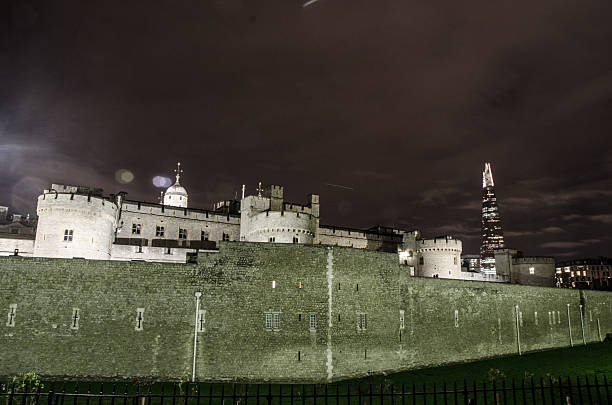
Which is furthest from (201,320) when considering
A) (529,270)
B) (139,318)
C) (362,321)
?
(529,270)

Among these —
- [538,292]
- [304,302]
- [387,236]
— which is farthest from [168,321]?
[387,236]

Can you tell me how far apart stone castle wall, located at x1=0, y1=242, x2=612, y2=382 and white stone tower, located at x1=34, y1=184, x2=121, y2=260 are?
10224mm

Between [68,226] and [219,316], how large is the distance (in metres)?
17.4

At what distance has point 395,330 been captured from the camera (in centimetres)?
3192

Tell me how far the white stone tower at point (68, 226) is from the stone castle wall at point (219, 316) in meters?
10.2

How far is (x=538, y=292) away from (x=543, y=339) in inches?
178

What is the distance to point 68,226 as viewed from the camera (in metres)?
36.6

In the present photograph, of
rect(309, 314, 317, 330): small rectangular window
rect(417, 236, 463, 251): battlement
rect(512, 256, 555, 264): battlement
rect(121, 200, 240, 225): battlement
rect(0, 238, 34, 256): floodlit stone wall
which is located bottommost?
rect(309, 314, 317, 330): small rectangular window

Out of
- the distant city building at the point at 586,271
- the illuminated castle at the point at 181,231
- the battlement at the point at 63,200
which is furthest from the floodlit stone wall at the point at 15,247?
the distant city building at the point at 586,271

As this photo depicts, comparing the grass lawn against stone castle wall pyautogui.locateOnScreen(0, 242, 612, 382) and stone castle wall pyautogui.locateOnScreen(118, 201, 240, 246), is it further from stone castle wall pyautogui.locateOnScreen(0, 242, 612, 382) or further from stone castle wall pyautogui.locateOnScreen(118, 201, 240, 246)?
stone castle wall pyautogui.locateOnScreen(118, 201, 240, 246)

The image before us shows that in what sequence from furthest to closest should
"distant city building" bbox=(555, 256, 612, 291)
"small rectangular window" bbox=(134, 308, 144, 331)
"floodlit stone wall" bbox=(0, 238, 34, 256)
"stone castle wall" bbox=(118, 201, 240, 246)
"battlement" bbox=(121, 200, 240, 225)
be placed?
"distant city building" bbox=(555, 256, 612, 291), "battlement" bbox=(121, 200, 240, 225), "stone castle wall" bbox=(118, 201, 240, 246), "floodlit stone wall" bbox=(0, 238, 34, 256), "small rectangular window" bbox=(134, 308, 144, 331)

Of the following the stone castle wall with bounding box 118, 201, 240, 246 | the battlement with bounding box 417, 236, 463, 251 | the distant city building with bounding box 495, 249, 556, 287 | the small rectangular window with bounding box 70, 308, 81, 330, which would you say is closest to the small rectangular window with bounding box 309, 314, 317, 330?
the small rectangular window with bounding box 70, 308, 81, 330

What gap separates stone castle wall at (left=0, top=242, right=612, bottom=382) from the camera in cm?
2578

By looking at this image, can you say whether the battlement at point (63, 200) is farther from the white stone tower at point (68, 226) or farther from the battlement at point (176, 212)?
the battlement at point (176, 212)
